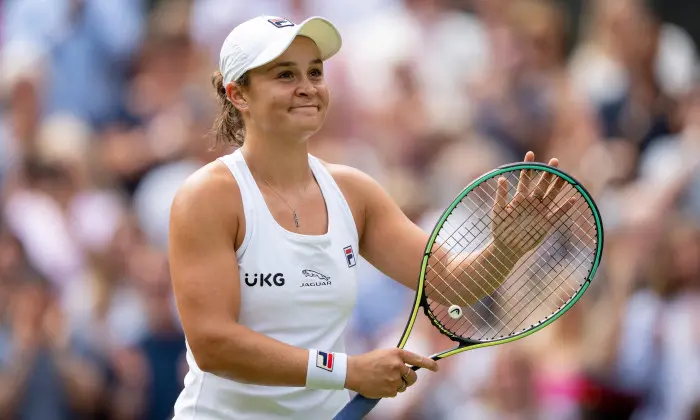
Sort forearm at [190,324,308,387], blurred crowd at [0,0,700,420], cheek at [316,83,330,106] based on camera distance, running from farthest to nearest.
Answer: blurred crowd at [0,0,700,420]
cheek at [316,83,330,106]
forearm at [190,324,308,387]

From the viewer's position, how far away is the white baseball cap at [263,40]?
12.9ft

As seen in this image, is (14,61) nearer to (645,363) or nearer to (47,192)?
(47,192)

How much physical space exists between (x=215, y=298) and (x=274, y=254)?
26 cm

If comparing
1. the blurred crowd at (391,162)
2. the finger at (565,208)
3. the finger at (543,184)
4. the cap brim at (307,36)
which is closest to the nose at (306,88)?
the cap brim at (307,36)

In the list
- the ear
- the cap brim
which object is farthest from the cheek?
the ear

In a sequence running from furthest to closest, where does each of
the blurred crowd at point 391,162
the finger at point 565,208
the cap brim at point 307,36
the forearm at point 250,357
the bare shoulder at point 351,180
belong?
the blurred crowd at point 391,162
the bare shoulder at point 351,180
the finger at point 565,208
the cap brim at point 307,36
the forearm at point 250,357

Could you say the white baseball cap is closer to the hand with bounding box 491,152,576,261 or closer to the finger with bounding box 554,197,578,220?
the hand with bounding box 491,152,576,261

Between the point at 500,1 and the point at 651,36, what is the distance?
1.26 metres

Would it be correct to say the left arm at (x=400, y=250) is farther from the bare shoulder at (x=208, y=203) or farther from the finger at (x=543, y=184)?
the bare shoulder at (x=208, y=203)

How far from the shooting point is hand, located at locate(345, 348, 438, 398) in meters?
3.79

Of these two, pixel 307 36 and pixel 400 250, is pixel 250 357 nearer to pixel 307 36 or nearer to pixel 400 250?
pixel 400 250

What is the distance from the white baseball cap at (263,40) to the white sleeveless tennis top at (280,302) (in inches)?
11.9

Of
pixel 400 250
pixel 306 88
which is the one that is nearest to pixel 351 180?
pixel 400 250

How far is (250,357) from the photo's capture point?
12.4 feet
